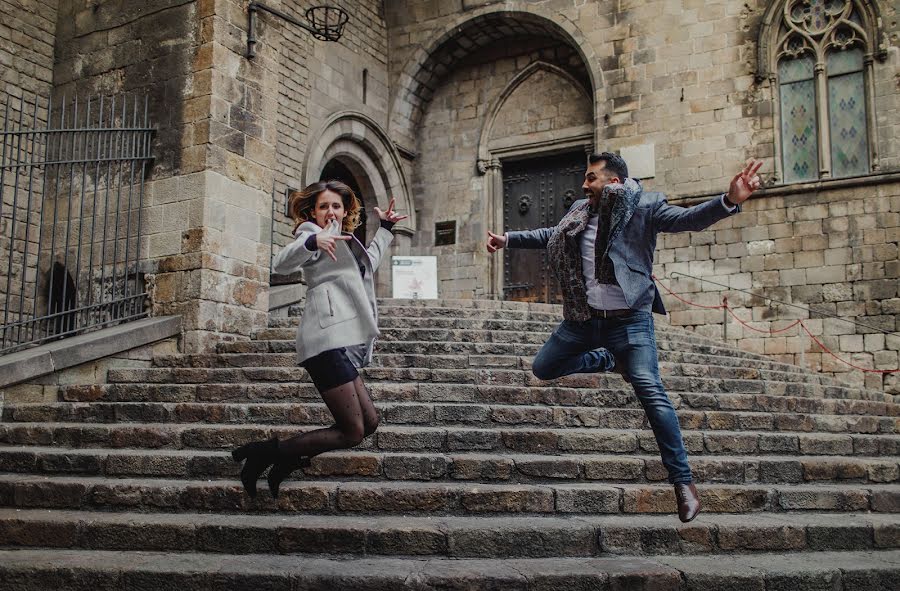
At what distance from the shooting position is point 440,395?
593cm

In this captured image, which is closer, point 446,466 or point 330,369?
point 330,369

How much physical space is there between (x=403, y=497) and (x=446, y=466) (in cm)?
46

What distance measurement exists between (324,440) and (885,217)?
9.93 m

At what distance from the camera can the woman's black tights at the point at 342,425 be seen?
3.68m

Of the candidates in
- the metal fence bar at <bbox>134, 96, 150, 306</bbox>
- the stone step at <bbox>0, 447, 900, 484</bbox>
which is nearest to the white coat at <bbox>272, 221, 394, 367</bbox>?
the stone step at <bbox>0, 447, 900, 484</bbox>

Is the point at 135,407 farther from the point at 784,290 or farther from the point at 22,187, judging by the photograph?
the point at 784,290

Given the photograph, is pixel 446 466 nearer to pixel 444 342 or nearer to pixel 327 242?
pixel 327 242

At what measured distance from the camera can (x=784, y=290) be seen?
11.7 meters

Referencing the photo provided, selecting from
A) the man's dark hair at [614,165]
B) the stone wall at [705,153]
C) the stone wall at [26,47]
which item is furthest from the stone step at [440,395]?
the stone wall at [705,153]

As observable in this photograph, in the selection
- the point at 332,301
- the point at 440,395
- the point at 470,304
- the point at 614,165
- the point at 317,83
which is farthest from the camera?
the point at 317,83

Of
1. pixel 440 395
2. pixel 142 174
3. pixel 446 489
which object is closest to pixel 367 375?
pixel 440 395

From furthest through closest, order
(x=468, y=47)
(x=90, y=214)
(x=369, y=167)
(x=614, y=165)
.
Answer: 1. (x=468, y=47)
2. (x=369, y=167)
3. (x=90, y=214)
4. (x=614, y=165)

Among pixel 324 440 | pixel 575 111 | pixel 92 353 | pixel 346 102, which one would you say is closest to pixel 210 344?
pixel 92 353

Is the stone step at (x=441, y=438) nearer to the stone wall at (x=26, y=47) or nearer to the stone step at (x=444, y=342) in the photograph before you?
the stone step at (x=444, y=342)
